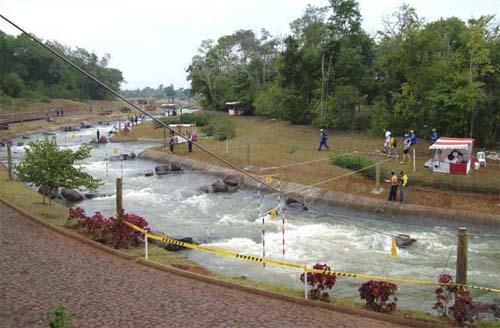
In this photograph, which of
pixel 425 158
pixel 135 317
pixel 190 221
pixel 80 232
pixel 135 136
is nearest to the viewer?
pixel 135 317

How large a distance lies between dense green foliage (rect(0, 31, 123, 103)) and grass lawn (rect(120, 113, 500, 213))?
67.0 m

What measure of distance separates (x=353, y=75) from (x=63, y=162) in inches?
1311

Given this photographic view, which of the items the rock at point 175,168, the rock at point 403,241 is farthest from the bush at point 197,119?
the rock at point 403,241

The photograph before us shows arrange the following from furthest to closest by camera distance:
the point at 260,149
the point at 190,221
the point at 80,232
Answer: the point at 260,149 < the point at 190,221 < the point at 80,232

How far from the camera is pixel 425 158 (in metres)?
32.8

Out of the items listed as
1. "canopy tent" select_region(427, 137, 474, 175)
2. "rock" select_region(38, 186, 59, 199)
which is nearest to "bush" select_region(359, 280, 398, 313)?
"rock" select_region(38, 186, 59, 199)

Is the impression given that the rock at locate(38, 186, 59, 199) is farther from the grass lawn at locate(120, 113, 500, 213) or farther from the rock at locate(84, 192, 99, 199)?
the grass lawn at locate(120, 113, 500, 213)

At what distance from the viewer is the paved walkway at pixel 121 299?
36.8 ft

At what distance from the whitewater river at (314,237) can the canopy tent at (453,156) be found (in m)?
4.99

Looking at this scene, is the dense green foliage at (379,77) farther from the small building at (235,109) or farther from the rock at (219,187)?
the rock at (219,187)

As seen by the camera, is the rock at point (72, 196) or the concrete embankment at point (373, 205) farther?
the rock at point (72, 196)

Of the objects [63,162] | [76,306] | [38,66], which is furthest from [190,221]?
[38,66]

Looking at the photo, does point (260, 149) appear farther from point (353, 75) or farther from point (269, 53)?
point (269, 53)

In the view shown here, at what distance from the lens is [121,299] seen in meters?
12.5
